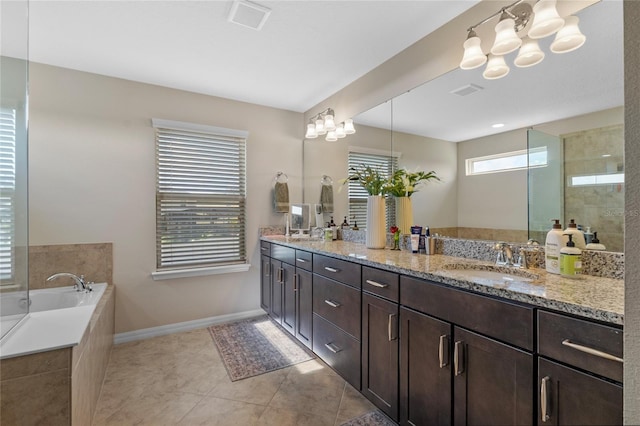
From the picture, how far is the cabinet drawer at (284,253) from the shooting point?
2666mm

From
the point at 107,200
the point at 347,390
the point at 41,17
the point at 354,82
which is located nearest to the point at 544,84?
the point at 354,82

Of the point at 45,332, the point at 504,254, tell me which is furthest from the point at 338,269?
the point at 45,332

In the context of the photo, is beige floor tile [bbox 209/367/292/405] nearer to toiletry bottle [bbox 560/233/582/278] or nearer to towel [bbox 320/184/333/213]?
towel [bbox 320/184/333/213]

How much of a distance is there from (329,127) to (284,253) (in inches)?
53.7

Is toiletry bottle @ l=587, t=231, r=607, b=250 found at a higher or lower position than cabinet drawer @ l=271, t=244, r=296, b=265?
higher

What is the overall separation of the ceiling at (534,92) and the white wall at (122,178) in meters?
2.00

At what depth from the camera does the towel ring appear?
3.61 metres

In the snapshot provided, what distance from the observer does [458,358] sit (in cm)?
128

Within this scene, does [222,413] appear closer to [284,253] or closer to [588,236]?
[284,253]

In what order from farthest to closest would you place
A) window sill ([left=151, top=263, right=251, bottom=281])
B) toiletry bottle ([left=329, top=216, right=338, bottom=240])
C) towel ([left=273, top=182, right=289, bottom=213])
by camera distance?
towel ([left=273, top=182, right=289, bottom=213]) → toiletry bottle ([left=329, top=216, right=338, bottom=240]) → window sill ([left=151, top=263, right=251, bottom=281])

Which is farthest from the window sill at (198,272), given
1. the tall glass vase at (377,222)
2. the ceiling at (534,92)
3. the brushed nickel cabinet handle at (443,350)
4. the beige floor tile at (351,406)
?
the brushed nickel cabinet handle at (443,350)

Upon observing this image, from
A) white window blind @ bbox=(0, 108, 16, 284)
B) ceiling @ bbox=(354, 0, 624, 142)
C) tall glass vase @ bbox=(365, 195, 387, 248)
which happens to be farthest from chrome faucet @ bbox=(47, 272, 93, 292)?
ceiling @ bbox=(354, 0, 624, 142)

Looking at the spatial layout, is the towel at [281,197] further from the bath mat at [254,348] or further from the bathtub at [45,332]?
the bathtub at [45,332]

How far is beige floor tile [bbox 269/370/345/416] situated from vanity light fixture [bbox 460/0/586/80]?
2.26 metres
